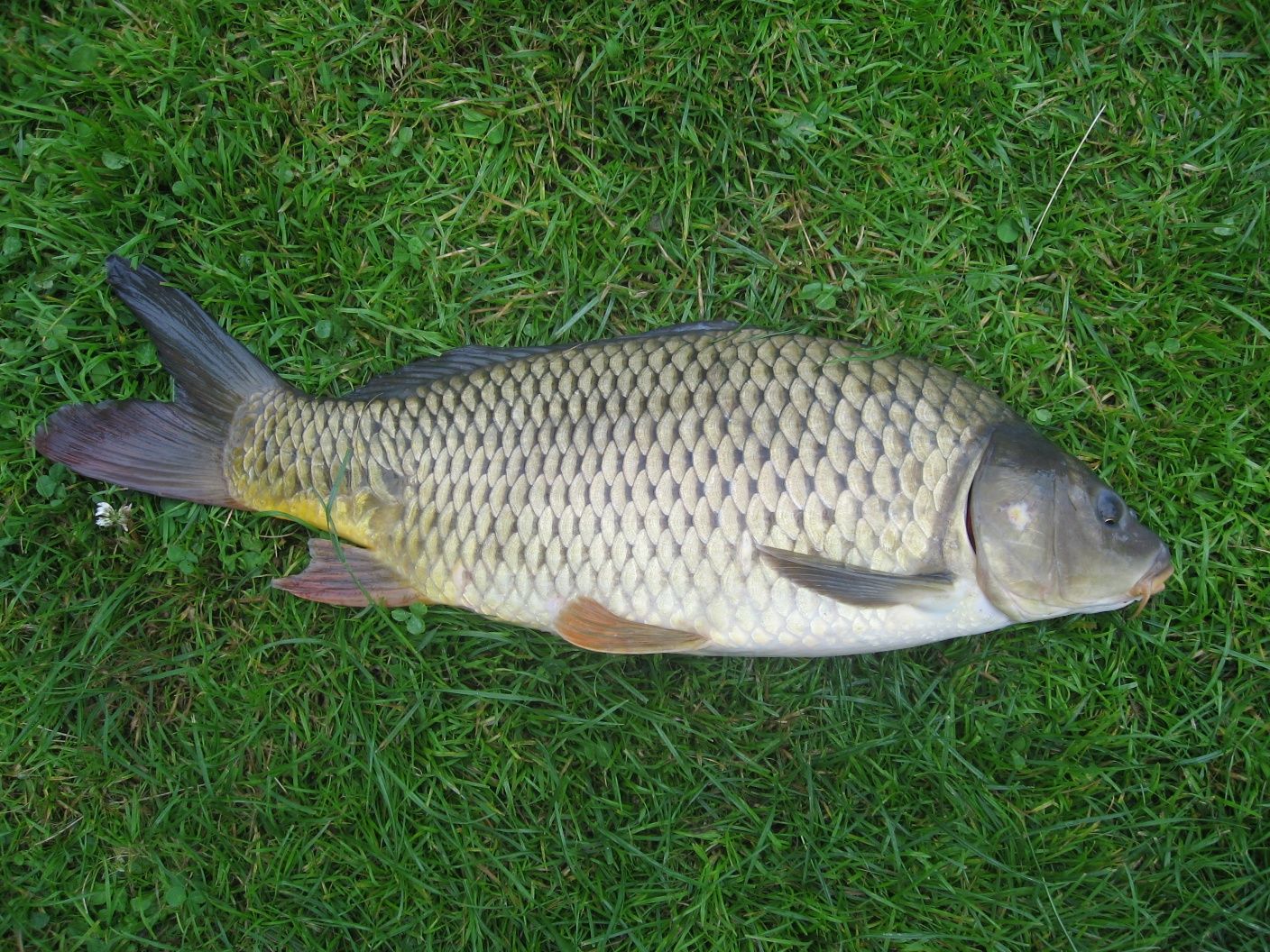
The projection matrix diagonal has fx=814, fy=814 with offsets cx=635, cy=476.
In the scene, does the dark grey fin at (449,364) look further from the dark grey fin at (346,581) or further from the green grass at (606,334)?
the dark grey fin at (346,581)

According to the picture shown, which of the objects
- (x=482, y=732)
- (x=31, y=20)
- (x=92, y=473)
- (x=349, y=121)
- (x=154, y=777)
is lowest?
(x=154, y=777)

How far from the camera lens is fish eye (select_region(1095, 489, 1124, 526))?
1.59 metres

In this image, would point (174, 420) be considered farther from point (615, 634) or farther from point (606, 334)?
point (615, 634)

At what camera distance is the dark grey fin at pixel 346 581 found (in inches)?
69.4

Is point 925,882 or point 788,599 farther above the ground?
point 788,599

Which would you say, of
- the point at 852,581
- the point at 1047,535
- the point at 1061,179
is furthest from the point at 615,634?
the point at 1061,179

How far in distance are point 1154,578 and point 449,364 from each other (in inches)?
60.3

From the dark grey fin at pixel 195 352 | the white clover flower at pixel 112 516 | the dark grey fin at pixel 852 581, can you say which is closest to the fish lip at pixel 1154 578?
the dark grey fin at pixel 852 581

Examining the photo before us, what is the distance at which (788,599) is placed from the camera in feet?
5.18

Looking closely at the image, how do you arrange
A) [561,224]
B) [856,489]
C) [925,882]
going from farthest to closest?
[561,224]
[925,882]
[856,489]

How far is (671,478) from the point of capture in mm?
1575

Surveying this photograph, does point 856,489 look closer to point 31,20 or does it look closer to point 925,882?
point 925,882

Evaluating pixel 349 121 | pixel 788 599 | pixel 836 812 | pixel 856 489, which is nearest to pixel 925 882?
pixel 836 812

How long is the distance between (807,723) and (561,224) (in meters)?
1.31
